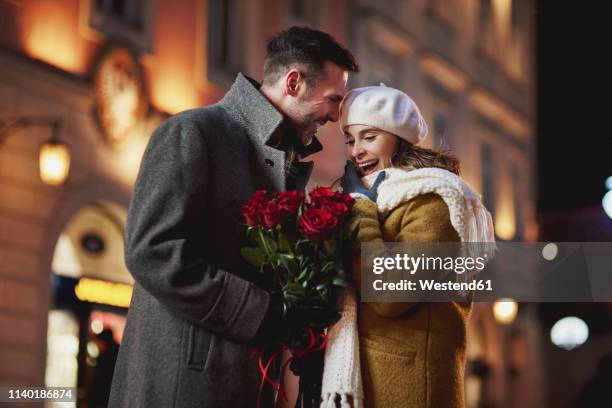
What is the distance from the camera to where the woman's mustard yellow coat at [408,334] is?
128 inches

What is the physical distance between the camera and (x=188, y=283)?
3.12 m

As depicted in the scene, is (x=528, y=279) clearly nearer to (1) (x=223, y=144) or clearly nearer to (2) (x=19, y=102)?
(2) (x=19, y=102)

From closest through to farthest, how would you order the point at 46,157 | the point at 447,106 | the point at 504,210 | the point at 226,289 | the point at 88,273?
the point at 226,289
the point at 46,157
the point at 88,273
the point at 447,106
the point at 504,210

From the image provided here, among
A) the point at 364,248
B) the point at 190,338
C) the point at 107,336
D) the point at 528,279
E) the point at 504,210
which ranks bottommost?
the point at 190,338

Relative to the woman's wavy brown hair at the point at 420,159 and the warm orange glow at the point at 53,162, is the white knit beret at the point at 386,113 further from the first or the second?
the warm orange glow at the point at 53,162

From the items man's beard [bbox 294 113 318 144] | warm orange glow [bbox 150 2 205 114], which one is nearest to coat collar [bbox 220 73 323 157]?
man's beard [bbox 294 113 318 144]

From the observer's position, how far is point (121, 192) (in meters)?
12.1

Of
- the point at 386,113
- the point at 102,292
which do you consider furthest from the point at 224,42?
the point at 386,113

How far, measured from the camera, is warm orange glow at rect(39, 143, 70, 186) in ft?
33.2

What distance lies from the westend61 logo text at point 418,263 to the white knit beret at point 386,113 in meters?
0.56

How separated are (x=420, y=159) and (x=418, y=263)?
0.55 meters

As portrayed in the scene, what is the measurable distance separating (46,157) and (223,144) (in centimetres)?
704

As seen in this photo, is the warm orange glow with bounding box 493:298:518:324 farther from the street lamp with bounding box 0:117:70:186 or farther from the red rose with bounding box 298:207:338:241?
the red rose with bounding box 298:207:338:241

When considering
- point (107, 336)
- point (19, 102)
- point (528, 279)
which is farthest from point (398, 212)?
point (528, 279)
